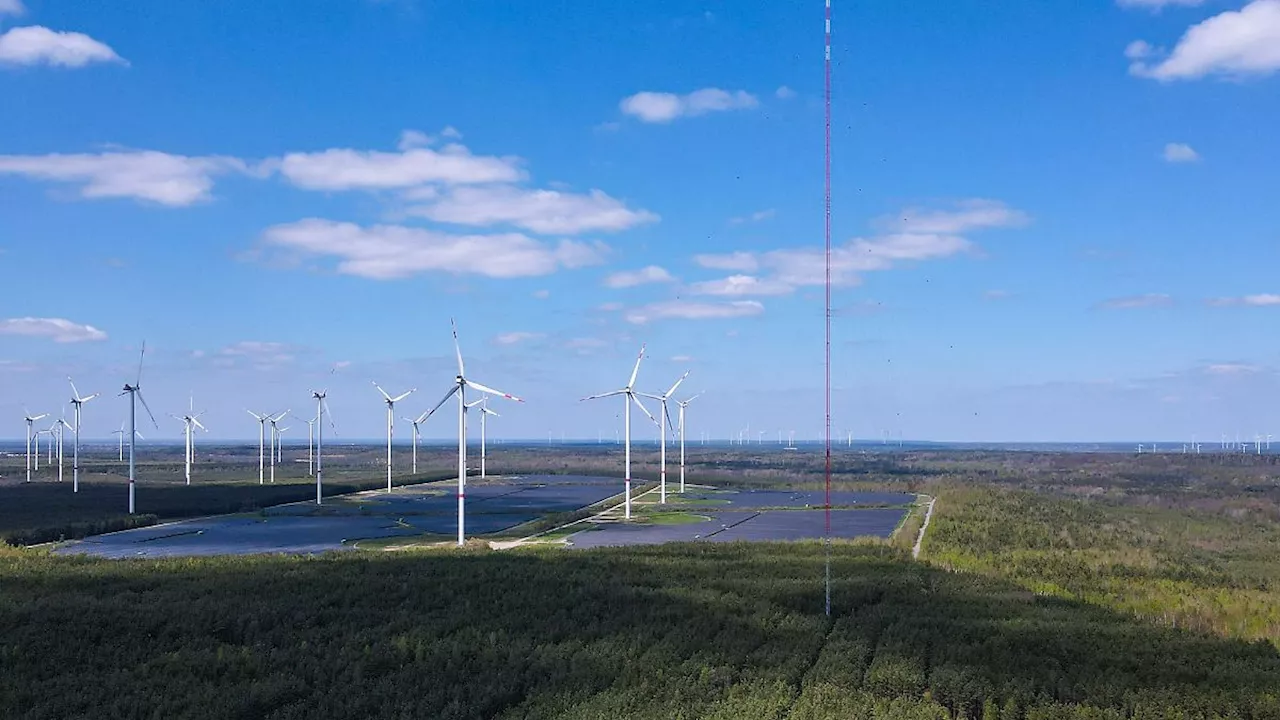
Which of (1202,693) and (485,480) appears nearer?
(1202,693)

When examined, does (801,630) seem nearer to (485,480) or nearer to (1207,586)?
(1207,586)

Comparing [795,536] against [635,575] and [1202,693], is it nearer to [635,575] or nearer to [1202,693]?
A: [635,575]

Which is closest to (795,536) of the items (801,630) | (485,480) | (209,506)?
(801,630)

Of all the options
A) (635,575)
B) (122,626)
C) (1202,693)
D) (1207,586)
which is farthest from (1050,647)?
(122,626)

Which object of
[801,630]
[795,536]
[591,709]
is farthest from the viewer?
[795,536]

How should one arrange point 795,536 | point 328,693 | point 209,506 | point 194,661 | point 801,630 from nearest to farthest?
point 328,693 → point 194,661 → point 801,630 → point 795,536 → point 209,506

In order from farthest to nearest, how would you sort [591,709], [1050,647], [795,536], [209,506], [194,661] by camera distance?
[209,506], [795,536], [1050,647], [194,661], [591,709]

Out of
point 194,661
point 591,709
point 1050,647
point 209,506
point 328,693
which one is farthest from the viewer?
point 209,506

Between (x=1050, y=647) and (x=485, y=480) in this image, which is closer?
Result: (x=1050, y=647)

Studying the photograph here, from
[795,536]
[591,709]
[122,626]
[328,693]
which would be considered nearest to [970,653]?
[591,709]
